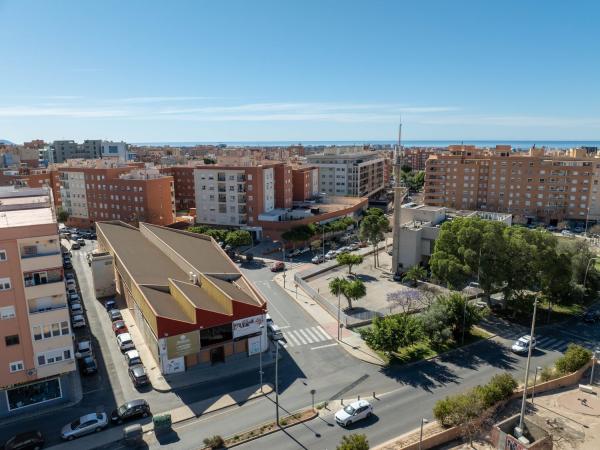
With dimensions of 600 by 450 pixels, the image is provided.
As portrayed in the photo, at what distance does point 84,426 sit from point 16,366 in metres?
6.94

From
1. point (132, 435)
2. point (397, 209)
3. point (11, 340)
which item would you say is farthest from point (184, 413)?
point (397, 209)

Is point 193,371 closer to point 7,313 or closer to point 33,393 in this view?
point 33,393

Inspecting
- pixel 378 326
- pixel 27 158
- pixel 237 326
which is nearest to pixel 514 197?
pixel 378 326

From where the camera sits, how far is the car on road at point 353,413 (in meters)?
30.4

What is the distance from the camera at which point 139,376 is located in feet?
116

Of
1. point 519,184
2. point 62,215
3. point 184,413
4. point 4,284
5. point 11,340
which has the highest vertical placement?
point 4,284

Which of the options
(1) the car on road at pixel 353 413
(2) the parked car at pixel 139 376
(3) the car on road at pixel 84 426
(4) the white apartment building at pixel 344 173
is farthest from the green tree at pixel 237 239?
(4) the white apartment building at pixel 344 173

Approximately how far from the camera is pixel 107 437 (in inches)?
1163

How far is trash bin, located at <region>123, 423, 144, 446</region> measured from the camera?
93.7ft

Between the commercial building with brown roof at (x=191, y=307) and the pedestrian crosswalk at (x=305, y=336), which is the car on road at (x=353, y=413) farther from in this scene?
the pedestrian crosswalk at (x=305, y=336)

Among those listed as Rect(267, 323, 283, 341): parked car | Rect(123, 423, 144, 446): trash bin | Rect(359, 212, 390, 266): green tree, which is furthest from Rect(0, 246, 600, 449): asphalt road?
Rect(359, 212, 390, 266): green tree

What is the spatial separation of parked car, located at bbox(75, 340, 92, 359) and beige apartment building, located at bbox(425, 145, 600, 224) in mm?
96056

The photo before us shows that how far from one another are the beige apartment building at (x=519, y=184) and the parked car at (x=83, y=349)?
96.1 meters

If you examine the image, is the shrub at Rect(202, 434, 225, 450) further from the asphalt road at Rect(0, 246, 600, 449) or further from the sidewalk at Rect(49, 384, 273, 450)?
the sidewalk at Rect(49, 384, 273, 450)
